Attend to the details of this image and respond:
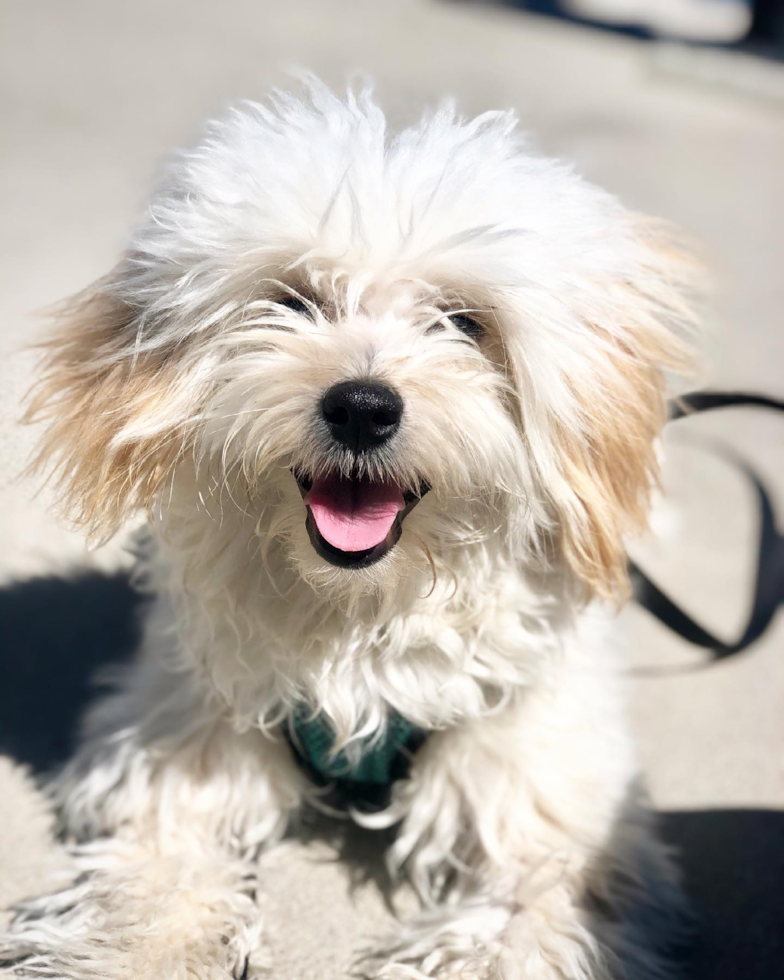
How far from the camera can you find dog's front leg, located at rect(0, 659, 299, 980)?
154 cm

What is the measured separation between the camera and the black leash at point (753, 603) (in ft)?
6.54

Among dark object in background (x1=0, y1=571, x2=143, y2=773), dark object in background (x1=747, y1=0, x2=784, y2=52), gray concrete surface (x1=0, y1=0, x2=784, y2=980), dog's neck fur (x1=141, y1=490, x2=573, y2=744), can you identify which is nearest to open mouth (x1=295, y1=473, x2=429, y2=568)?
dog's neck fur (x1=141, y1=490, x2=573, y2=744)

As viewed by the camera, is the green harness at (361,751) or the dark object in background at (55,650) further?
the dark object in background at (55,650)

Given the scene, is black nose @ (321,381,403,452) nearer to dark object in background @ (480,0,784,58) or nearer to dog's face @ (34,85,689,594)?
dog's face @ (34,85,689,594)

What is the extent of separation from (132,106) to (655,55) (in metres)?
4.69

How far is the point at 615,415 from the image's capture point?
1.54m

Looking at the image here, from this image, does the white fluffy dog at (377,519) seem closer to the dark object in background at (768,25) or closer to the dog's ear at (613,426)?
the dog's ear at (613,426)

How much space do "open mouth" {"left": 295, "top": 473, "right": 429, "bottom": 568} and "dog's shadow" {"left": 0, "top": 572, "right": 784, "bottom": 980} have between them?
722mm

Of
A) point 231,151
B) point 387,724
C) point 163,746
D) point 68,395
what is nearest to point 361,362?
point 231,151

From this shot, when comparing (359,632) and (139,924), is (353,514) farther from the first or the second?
(139,924)

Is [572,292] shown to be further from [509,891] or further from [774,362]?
[774,362]

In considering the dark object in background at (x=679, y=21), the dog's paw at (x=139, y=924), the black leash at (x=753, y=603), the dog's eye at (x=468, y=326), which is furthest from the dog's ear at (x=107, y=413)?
the dark object in background at (x=679, y=21)

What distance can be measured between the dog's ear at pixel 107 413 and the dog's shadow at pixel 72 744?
2.20 ft

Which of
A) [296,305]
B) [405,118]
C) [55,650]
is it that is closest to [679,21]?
[405,118]
